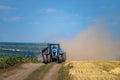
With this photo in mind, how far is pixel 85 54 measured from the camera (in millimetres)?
86750

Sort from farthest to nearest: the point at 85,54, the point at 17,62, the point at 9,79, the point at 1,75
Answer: the point at 85,54, the point at 17,62, the point at 1,75, the point at 9,79

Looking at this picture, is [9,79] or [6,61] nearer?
[9,79]

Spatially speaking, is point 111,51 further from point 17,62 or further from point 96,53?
point 17,62

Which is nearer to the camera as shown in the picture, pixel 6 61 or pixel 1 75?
pixel 1 75

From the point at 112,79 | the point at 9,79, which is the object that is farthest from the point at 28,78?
the point at 112,79

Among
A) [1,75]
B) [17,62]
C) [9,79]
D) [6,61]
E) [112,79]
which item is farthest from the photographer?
[17,62]

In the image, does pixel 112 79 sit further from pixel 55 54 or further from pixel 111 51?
pixel 111 51

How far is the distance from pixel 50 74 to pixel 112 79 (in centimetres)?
972

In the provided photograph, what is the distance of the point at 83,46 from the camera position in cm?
9356

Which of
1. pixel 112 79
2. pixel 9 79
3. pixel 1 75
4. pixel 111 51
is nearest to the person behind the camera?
pixel 112 79

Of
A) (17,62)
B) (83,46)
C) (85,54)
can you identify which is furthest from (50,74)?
(83,46)

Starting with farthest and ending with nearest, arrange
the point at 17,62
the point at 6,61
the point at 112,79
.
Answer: the point at 17,62, the point at 6,61, the point at 112,79

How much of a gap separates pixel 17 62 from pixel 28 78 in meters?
19.9

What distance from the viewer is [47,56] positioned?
59406 mm
